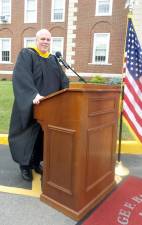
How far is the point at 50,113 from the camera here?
295 cm

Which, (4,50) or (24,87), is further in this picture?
(4,50)

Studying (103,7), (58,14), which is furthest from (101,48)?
(58,14)

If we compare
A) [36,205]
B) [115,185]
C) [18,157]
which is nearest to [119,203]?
[115,185]

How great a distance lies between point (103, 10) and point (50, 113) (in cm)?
1888

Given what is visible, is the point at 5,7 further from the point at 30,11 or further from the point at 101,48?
the point at 101,48

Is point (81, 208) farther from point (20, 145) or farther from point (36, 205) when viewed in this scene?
point (20, 145)

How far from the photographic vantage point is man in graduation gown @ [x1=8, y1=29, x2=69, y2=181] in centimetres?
326

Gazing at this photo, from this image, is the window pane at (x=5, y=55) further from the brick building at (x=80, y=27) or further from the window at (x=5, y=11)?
the window at (x=5, y=11)

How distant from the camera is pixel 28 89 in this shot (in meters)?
3.23

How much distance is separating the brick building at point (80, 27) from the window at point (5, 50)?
2.38 feet

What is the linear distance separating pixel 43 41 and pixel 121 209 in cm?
212

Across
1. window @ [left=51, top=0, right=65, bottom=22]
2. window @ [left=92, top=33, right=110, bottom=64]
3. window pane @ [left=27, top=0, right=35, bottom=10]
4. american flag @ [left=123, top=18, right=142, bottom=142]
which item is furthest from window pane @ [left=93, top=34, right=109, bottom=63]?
american flag @ [left=123, top=18, right=142, bottom=142]

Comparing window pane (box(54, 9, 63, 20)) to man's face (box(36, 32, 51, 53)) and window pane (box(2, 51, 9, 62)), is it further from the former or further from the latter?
man's face (box(36, 32, 51, 53))

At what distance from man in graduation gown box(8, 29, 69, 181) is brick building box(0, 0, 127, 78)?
55.9 feet
